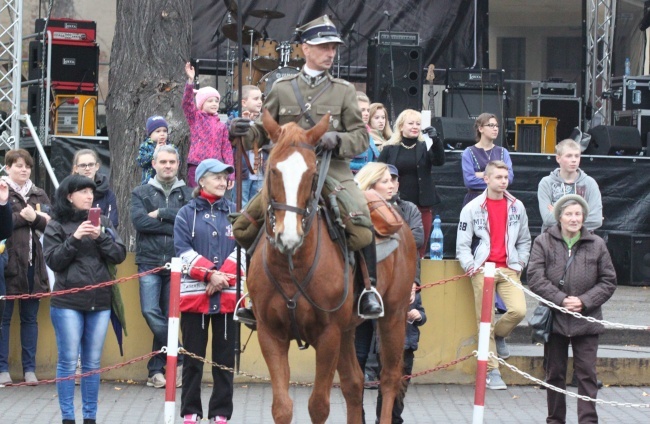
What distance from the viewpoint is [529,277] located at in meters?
9.57

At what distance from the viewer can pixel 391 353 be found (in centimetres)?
908

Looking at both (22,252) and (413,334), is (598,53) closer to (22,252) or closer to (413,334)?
(413,334)

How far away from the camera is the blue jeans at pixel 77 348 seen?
915 cm

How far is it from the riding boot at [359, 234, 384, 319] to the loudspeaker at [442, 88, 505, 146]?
11.3m

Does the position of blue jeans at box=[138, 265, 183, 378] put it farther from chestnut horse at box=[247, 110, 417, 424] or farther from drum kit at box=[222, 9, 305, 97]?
drum kit at box=[222, 9, 305, 97]

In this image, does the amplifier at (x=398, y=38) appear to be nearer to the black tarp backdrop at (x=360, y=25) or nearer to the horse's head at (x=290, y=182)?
the black tarp backdrop at (x=360, y=25)

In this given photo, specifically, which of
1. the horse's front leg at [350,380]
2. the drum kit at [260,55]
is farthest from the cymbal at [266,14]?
the horse's front leg at [350,380]

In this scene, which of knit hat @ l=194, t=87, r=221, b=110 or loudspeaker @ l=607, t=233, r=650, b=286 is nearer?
knit hat @ l=194, t=87, r=221, b=110

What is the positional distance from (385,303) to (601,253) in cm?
180

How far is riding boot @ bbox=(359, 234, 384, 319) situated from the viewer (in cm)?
818

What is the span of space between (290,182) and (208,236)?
2275 mm

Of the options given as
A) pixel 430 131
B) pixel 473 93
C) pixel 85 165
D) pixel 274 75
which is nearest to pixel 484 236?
pixel 430 131

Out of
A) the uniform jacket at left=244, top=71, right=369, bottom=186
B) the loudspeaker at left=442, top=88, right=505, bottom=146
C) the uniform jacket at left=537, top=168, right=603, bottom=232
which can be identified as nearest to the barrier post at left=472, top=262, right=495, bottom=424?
the uniform jacket at left=244, top=71, right=369, bottom=186

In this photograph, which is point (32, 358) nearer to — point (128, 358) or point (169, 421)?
point (128, 358)
